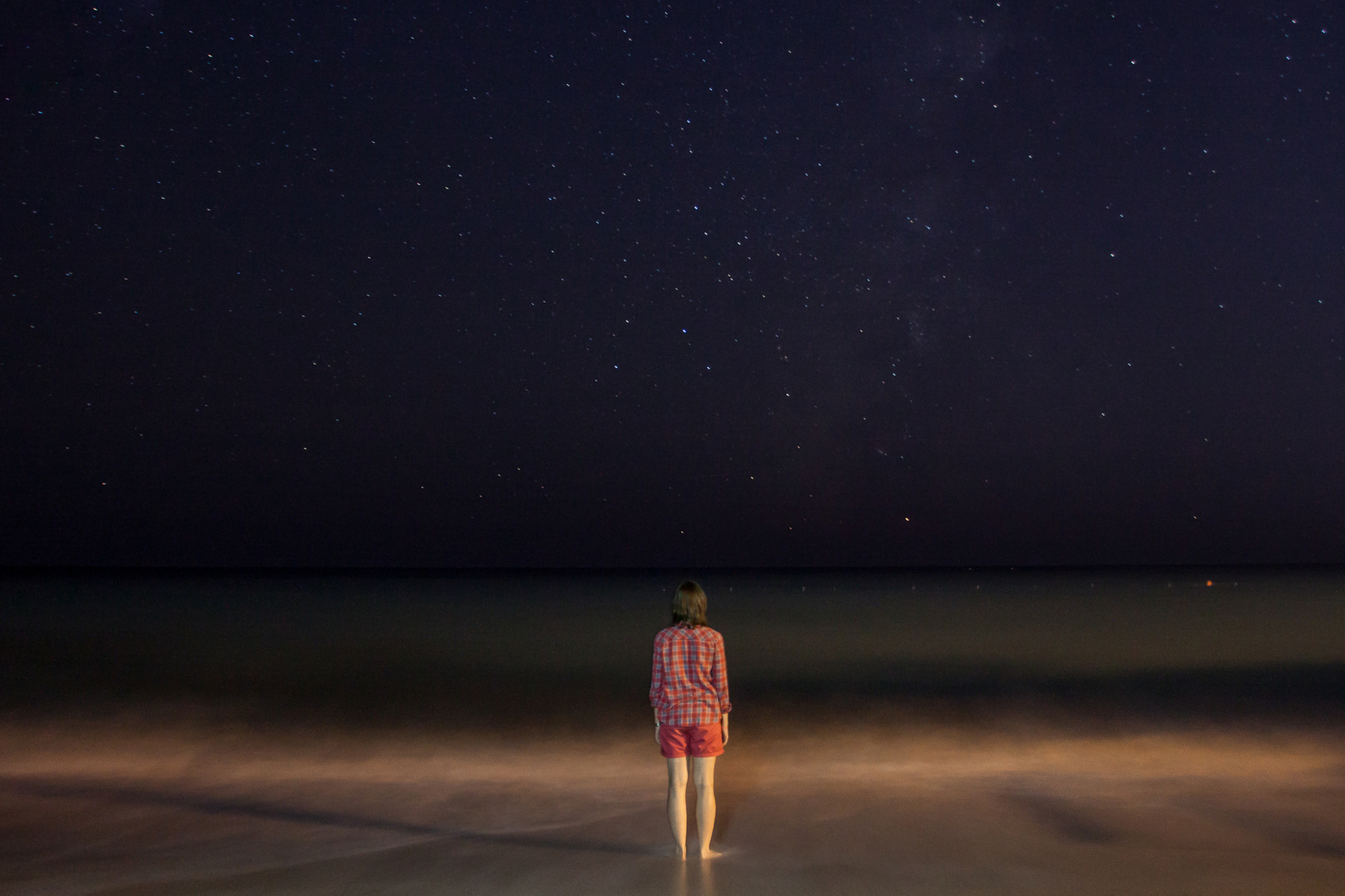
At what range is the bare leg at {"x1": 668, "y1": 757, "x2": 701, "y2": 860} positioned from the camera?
4395mm

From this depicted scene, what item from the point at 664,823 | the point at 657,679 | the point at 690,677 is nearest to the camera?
the point at 690,677

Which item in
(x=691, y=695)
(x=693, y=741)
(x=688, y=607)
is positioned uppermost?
(x=688, y=607)

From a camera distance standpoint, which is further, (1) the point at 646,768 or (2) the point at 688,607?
(1) the point at 646,768

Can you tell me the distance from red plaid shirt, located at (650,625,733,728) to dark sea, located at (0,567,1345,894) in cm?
75

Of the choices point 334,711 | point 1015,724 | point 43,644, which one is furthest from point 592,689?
point 43,644

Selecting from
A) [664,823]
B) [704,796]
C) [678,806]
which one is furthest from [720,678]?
[664,823]

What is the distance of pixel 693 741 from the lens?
4.34m

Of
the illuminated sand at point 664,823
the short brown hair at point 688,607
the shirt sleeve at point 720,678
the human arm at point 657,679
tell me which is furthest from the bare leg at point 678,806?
the short brown hair at point 688,607

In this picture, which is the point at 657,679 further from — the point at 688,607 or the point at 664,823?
the point at 664,823

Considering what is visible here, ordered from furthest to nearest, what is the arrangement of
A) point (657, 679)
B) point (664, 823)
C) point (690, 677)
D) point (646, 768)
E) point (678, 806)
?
point (646, 768) < point (664, 823) < point (678, 806) < point (657, 679) < point (690, 677)

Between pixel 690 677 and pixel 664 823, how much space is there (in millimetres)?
1530

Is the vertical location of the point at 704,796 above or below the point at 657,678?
below

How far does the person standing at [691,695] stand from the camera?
4.26 meters

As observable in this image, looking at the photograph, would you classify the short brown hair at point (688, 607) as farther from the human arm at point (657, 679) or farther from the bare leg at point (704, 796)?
the bare leg at point (704, 796)
